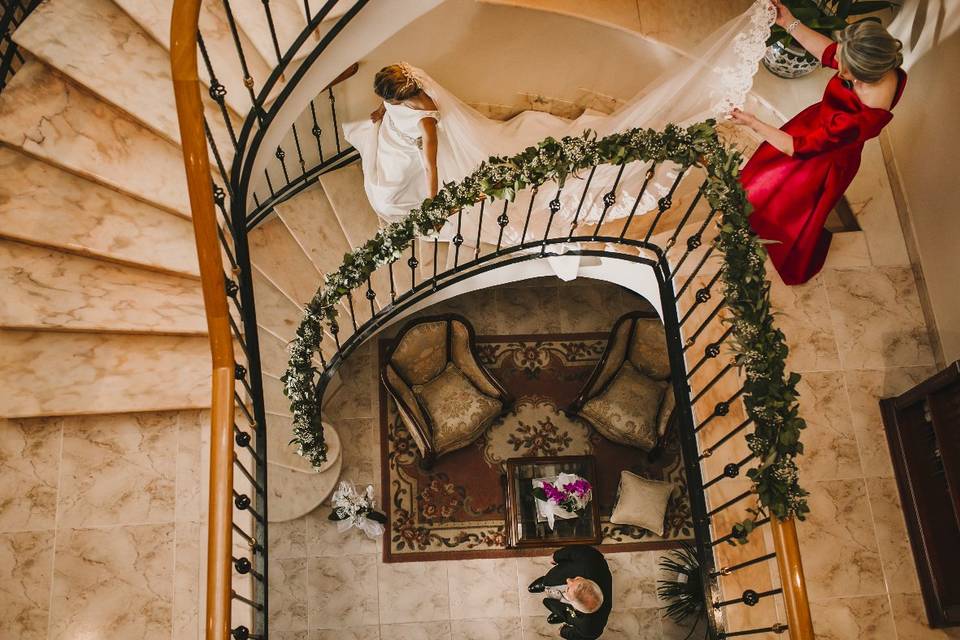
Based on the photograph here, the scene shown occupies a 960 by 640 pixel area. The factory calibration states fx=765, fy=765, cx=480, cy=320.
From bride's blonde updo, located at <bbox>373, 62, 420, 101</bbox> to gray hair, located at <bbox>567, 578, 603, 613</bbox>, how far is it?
11.6ft

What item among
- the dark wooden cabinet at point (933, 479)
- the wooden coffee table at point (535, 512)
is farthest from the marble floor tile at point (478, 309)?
the dark wooden cabinet at point (933, 479)

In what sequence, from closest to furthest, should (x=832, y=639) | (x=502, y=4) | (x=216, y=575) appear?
(x=216, y=575) → (x=832, y=639) → (x=502, y=4)

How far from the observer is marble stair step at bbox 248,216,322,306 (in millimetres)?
5730

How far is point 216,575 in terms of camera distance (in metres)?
3.12

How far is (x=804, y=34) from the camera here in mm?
4277

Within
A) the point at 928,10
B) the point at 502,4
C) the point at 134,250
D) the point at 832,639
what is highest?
the point at 502,4

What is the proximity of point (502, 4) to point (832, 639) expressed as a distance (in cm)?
427

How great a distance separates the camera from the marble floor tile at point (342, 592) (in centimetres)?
619

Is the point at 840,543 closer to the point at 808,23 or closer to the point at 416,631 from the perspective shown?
the point at 808,23

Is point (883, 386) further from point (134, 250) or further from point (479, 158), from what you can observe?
point (134, 250)

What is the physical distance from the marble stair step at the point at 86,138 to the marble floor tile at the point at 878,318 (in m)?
3.97

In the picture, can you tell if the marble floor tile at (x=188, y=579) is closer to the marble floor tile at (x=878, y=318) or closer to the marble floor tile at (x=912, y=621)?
the marble floor tile at (x=912, y=621)

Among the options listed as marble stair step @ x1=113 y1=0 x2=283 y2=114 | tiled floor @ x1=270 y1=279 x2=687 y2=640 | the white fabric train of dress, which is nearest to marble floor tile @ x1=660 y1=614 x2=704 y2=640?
tiled floor @ x1=270 y1=279 x2=687 y2=640

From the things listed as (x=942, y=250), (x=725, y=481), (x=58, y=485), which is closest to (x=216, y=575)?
(x=58, y=485)
